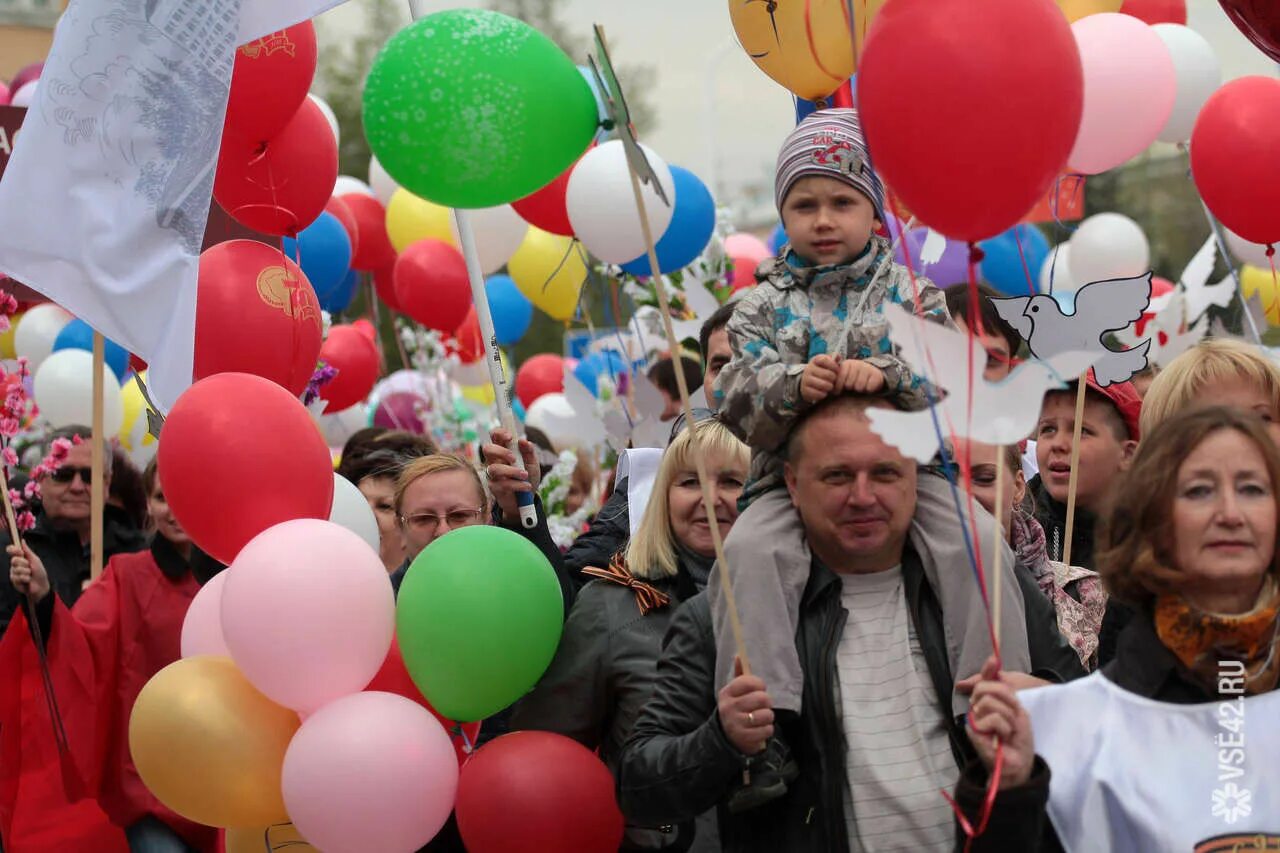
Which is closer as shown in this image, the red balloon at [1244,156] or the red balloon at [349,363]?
the red balloon at [1244,156]

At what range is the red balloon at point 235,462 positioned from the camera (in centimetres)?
382

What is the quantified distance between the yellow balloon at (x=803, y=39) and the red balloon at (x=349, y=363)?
496 centimetres

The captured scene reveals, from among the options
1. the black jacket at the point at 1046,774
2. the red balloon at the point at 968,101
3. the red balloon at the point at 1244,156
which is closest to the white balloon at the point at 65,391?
the red balloon at the point at 1244,156

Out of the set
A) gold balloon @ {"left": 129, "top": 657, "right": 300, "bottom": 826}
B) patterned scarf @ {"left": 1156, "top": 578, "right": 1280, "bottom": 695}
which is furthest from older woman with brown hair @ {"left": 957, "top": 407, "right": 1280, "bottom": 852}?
gold balloon @ {"left": 129, "top": 657, "right": 300, "bottom": 826}

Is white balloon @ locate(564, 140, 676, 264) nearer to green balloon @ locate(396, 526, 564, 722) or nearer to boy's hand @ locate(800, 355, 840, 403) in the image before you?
green balloon @ locate(396, 526, 564, 722)

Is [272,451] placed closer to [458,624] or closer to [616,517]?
[458,624]

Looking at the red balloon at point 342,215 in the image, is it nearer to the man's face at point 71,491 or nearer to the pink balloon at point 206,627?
the man's face at point 71,491

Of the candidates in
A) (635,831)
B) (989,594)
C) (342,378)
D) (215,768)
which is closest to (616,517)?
(635,831)

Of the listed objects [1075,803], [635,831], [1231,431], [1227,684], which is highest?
[1231,431]

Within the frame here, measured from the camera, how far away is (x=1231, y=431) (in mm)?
2697

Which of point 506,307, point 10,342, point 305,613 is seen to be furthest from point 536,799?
point 506,307

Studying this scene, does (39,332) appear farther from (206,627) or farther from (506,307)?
(206,627)

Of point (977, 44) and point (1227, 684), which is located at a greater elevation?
point (977, 44)

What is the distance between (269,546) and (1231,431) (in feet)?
6.83
